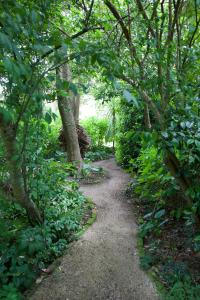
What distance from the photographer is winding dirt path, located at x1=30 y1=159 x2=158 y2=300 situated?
2.56 metres

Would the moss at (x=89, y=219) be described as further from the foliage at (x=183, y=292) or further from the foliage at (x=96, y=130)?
the foliage at (x=96, y=130)

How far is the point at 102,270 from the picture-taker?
291cm

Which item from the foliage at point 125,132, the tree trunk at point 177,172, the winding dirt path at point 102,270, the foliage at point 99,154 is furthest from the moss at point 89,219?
the foliage at point 99,154

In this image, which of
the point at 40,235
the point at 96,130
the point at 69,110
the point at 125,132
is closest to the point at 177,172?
the point at 69,110

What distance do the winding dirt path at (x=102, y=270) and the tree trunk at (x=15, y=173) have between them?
68cm

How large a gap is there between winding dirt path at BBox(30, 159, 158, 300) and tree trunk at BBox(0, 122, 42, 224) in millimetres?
685

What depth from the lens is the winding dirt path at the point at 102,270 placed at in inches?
101

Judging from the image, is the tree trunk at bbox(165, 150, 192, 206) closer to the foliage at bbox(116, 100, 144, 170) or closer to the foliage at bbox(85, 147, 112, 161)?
the foliage at bbox(116, 100, 144, 170)

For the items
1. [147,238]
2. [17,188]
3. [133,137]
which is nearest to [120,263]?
[147,238]

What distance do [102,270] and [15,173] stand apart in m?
1.50

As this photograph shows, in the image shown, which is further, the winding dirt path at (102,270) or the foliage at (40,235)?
the foliage at (40,235)

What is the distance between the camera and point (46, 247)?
3066 millimetres

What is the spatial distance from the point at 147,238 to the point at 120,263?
0.72 metres

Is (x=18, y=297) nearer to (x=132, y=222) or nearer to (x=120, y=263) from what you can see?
(x=120, y=263)
